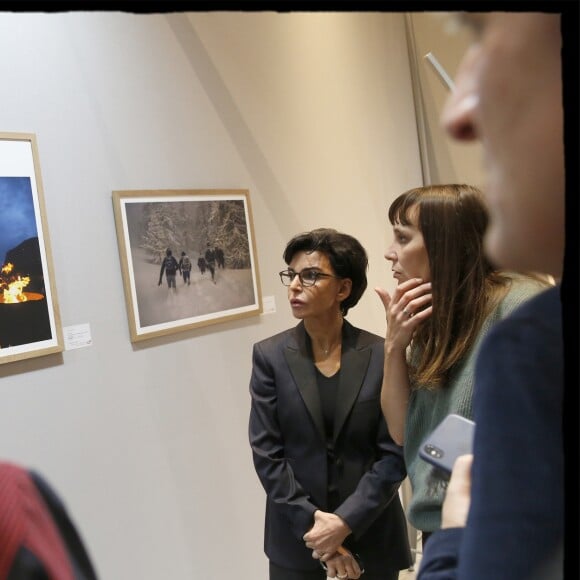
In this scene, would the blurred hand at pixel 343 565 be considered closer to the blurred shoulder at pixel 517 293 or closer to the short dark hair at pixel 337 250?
the short dark hair at pixel 337 250

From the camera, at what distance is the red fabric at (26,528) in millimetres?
415

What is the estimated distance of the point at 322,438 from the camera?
148 cm

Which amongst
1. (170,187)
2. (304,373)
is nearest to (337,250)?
(304,373)

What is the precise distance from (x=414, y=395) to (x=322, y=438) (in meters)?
0.55

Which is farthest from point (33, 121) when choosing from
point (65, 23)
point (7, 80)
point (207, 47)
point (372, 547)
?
point (372, 547)

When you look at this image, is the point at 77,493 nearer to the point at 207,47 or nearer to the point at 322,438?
the point at 322,438

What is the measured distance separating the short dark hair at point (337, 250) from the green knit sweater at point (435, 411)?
683 millimetres

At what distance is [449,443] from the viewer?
56 centimetres

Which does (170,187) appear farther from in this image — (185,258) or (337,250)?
(337,250)

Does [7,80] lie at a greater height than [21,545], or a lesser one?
greater

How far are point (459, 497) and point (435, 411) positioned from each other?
1.41 ft

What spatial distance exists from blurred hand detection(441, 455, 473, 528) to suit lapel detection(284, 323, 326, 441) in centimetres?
101

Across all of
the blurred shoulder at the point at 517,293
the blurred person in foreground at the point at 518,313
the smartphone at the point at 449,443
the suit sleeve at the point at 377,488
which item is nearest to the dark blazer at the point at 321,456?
the suit sleeve at the point at 377,488

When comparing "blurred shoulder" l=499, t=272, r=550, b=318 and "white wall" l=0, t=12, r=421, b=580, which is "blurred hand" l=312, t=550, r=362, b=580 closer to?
"white wall" l=0, t=12, r=421, b=580
